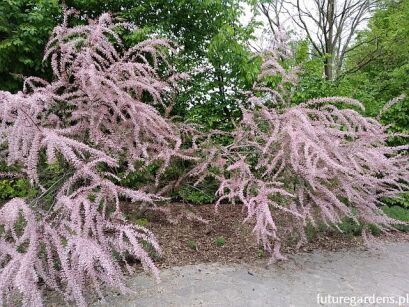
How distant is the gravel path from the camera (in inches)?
120

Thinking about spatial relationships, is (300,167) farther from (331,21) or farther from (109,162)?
(331,21)

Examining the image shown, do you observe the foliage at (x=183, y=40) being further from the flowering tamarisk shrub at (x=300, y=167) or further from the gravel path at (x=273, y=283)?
the gravel path at (x=273, y=283)

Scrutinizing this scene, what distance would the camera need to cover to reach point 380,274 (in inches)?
146

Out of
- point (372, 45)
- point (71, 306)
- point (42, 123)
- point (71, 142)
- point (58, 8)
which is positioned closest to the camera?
point (71, 142)

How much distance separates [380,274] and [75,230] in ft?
9.69

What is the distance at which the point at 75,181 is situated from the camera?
10.6ft

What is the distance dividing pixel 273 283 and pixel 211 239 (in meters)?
1.14

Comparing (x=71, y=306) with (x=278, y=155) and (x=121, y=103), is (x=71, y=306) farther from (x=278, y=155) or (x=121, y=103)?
(x=278, y=155)

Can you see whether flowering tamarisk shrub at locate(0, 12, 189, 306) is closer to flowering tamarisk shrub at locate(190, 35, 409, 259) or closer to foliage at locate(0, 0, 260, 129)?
flowering tamarisk shrub at locate(190, 35, 409, 259)

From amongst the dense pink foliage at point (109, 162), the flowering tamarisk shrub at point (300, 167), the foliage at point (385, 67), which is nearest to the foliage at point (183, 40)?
the dense pink foliage at point (109, 162)

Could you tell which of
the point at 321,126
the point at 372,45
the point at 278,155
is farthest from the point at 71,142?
the point at 372,45

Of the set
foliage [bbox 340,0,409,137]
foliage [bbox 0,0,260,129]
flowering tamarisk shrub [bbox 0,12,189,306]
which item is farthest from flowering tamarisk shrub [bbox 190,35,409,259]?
foliage [bbox 340,0,409,137]

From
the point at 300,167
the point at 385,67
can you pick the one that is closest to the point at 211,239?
the point at 300,167

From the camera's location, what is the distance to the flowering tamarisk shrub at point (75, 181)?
8.45ft
